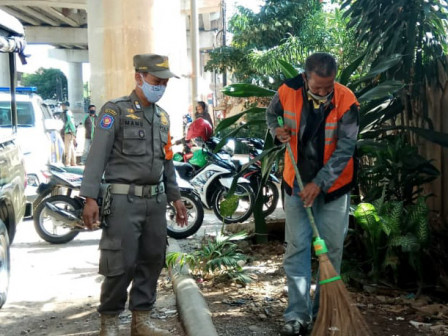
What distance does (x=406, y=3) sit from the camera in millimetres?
5500

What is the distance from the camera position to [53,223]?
24.8 feet

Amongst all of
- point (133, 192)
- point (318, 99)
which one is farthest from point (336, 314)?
point (133, 192)

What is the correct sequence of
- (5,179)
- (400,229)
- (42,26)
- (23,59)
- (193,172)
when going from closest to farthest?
(400,229) < (5,179) < (23,59) < (193,172) < (42,26)

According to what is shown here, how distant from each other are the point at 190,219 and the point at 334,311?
180 inches

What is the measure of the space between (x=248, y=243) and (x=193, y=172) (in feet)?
10.0

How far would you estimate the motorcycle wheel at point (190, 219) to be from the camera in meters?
7.81

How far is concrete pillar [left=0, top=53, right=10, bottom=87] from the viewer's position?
20.3 feet

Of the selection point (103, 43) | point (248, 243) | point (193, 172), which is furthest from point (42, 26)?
point (248, 243)

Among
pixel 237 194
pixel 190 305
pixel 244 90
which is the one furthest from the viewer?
pixel 237 194

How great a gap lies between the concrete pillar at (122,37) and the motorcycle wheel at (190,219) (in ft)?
32.0

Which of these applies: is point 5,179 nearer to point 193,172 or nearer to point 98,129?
point 98,129

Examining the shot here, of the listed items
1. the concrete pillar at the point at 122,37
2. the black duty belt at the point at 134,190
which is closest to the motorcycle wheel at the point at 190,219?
the black duty belt at the point at 134,190

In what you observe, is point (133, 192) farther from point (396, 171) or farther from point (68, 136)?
point (68, 136)

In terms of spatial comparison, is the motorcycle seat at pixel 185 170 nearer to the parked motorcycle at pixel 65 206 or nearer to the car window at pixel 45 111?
the parked motorcycle at pixel 65 206
